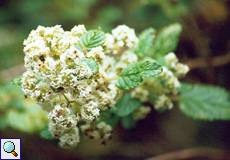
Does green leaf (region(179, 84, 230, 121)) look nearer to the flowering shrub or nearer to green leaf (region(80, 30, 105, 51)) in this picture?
the flowering shrub

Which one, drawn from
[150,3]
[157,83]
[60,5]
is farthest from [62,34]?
[60,5]

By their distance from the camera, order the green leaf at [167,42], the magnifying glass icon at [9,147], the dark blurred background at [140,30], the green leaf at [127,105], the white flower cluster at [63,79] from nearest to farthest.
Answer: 1. the white flower cluster at [63,79]
2. the green leaf at [127,105]
3. the green leaf at [167,42]
4. the magnifying glass icon at [9,147]
5. the dark blurred background at [140,30]

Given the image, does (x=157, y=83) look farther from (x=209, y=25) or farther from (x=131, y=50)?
(x=209, y=25)

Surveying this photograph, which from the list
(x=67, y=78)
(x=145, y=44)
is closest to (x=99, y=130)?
(x=67, y=78)

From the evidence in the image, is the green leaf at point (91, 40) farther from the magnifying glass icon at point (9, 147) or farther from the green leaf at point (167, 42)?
the magnifying glass icon at point (9, 147)

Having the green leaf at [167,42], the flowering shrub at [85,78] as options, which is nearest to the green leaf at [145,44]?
the flowering shrub at [85,78]

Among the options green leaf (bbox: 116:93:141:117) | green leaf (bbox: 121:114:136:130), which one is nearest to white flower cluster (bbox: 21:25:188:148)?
green leaf (bbox: 116:93:141:117)
